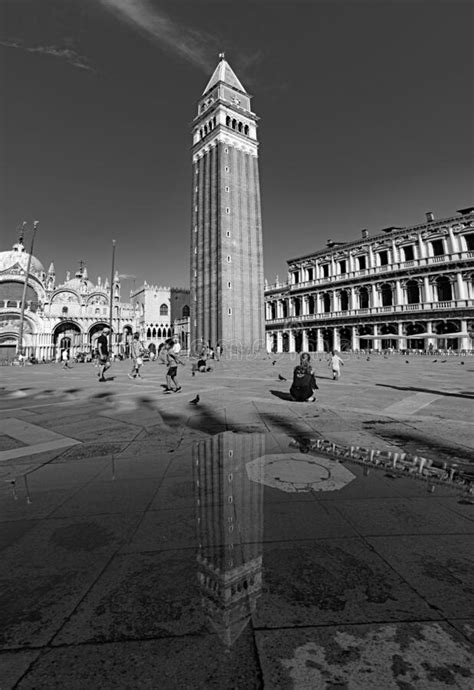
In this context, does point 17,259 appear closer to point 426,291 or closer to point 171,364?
point 426,291

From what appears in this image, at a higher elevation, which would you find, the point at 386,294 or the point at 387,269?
the point at 387,269

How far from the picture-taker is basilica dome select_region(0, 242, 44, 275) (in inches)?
2635

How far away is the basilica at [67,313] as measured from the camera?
59.1 metres

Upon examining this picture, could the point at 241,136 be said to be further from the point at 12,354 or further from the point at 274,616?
the point at 274,616

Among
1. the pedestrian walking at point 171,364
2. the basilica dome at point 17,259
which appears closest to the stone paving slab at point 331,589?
the pedestrian walking at point 171,364

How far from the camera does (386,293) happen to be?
44.9 metres

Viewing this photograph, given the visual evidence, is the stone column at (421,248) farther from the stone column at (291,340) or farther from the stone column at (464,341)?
the stone column at (291,340)

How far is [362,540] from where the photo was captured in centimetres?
227

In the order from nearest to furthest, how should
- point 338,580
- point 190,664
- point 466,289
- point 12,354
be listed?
point 190,664 → point 338,580 → point 466,289 → point 12,354

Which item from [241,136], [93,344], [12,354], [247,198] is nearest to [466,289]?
[247,198]

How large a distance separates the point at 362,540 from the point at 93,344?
221ft

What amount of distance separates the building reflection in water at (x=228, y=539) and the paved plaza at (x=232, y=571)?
0.04ft

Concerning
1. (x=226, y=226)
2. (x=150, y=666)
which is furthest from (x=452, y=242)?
(x=150, y=666)

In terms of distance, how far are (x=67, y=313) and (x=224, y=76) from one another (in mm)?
47197
